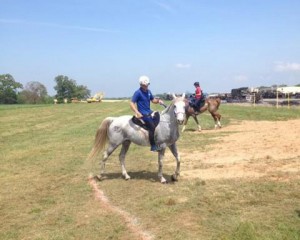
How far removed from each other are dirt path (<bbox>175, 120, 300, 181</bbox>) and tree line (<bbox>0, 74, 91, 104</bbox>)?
366ft

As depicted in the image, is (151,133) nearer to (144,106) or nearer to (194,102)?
(144,106)

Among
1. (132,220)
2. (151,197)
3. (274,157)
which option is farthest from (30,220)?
(274,157)

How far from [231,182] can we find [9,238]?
16.2ft

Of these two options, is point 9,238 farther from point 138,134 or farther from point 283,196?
point 283,196

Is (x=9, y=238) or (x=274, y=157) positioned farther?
(x=274, y=157)

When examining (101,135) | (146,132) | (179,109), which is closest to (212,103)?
(101,135)

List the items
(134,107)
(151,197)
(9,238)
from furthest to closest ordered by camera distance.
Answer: (134,107), (151,197), (9,238)

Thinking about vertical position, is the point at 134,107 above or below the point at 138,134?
above

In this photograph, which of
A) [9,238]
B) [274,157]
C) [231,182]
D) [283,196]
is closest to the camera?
[9,238]

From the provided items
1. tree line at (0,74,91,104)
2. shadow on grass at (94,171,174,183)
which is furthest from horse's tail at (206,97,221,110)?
tree line at (0,74,91,104)

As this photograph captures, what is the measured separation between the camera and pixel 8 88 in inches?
5536

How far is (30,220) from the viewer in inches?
281

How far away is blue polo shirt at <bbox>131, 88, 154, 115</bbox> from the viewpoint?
9.45 m

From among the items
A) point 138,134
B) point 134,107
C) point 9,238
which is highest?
point 134,107
